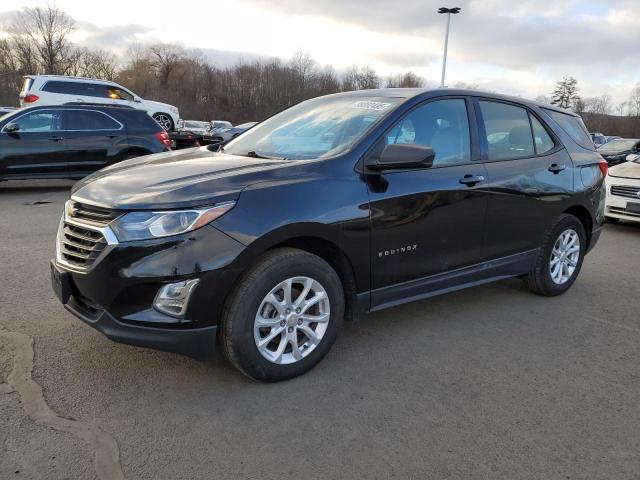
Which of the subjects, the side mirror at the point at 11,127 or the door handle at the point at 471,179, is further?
the side mirror at the point at 11,127

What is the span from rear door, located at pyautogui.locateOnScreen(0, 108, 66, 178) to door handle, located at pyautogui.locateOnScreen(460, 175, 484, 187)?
848 centimetres

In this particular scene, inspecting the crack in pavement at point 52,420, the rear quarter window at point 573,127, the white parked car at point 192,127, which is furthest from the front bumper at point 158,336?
the white parked car at point 192,127

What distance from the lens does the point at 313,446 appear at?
8.18 feet

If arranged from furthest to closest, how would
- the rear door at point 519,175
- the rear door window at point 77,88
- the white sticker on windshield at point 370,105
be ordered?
the rear door window at point 77,88 < the rear door at point 519,175 < the white sticker on windshield at point 370,105

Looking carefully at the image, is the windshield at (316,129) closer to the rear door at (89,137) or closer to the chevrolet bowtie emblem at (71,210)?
the chevrolet bowtie emblem at (71,210)

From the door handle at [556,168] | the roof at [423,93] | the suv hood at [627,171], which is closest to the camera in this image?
the roof at [423,93]

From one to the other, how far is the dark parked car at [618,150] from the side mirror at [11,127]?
17001mm

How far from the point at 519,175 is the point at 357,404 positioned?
2420 mm

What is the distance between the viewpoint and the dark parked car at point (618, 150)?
17438mm

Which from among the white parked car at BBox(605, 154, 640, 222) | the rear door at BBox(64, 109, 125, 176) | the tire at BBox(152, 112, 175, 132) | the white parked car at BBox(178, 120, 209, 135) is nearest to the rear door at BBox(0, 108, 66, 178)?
the rear door at BBox(64, 109, 125, 176)

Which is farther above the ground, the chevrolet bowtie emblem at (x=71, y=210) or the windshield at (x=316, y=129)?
the windshield at (x=316, y=129)

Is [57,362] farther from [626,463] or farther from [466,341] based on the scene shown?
[626,463]

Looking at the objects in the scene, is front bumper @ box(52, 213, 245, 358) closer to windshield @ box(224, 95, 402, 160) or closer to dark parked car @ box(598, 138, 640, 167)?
windshield @ box(224, 95, 402, 160)

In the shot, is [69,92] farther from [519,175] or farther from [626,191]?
[519,175]
